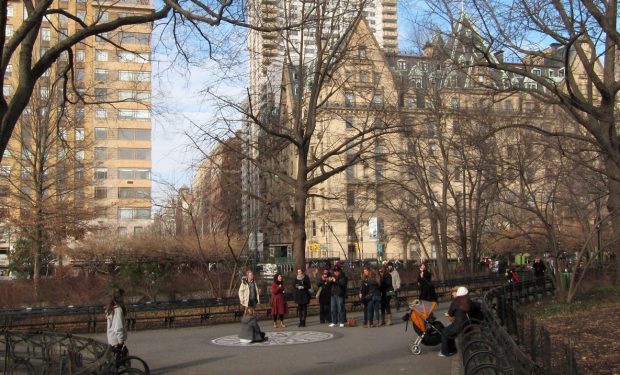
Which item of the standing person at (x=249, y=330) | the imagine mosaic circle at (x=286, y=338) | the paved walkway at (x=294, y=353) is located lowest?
the paved walkway at (x=294, y=353)

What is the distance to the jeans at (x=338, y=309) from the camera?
19.4 metres

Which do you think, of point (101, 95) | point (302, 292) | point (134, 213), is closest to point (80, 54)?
point (101, 95)

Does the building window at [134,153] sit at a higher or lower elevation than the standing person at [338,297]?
higher

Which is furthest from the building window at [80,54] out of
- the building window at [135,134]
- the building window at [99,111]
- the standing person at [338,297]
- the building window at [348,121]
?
the building window at [135,134]

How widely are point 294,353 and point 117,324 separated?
4211mm

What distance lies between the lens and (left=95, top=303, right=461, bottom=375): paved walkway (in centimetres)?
1173

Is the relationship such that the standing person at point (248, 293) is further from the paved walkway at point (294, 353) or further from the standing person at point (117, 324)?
the standing person at point (117, 324)

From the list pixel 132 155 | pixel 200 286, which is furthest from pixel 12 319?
pixel 132 155

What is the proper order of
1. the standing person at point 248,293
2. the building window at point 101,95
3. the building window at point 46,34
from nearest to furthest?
the standing person at point 248,293 → the building window at point 101,95 → the building window at point 46,34

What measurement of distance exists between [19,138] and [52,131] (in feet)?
7.62

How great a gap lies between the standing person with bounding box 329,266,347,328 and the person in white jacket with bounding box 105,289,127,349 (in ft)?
30.4

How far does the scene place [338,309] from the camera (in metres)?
19.5

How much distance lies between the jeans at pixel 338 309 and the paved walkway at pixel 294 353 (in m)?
0.54

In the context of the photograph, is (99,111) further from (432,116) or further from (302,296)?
(302,296)
